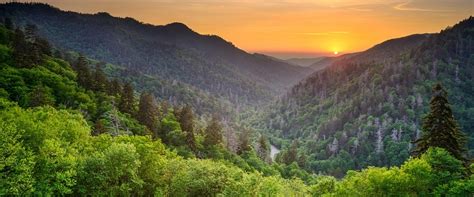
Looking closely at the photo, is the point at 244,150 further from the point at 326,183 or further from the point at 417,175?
the point at 417,175

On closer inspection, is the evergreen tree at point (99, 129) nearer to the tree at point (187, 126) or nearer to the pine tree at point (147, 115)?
the pine tree at point (147, 115)

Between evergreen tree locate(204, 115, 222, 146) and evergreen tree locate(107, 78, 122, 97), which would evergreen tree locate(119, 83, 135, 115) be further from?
evergreen tree locate(204, 115, 222, 146)

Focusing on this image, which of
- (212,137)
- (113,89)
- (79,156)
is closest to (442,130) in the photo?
(79,156)

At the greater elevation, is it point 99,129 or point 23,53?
point 23,53

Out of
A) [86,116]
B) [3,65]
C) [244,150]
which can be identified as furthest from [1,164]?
[244,150]

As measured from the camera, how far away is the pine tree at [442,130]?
53.5m

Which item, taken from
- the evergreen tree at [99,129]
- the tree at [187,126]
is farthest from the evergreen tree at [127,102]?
the evergreen tree at [99,129]

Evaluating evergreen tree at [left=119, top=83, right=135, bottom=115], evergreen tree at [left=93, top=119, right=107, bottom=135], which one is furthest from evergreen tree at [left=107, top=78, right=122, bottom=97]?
evergreen tree at [left=93, top=119, right=107, bottom=135]

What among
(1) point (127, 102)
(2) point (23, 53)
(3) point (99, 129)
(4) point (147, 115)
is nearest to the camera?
(3) point (99, 129)

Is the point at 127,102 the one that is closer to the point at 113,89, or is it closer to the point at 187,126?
the point at 113,89

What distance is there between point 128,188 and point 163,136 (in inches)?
2767

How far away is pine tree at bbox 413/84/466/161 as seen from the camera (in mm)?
53469

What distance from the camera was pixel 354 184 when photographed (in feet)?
172

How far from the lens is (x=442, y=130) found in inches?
2124
